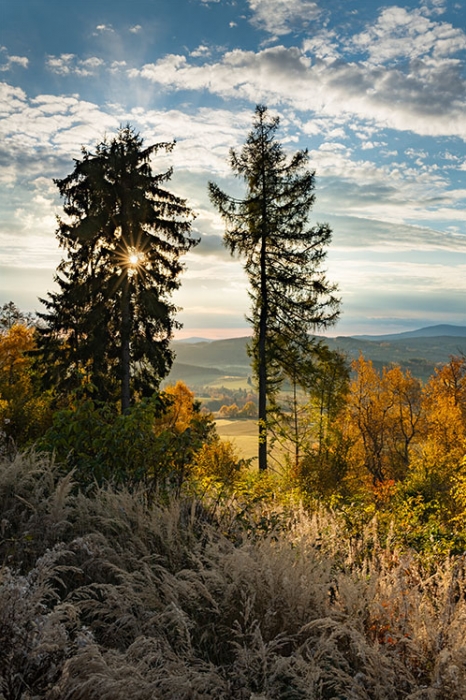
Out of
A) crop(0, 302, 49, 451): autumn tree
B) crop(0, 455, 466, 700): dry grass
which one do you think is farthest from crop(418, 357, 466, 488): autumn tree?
crop(0, 455, 466, 700): dry grass

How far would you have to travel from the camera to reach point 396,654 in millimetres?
2877

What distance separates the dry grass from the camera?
8.46 ft

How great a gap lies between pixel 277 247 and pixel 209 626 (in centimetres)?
1714

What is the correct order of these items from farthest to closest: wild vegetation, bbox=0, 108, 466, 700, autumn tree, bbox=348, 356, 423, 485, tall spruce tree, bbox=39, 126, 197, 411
A: autumn tree, bbox=348, 356, 423, 485 → tall spruce tree, bbox=39, 126, 197, 411 → wild vegetation, bbox=0, 108, 466, 700

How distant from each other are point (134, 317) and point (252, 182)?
23.4ft

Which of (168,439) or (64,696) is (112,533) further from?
(64,696)

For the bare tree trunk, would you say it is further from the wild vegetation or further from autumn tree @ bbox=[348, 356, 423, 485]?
autumn tree @ bbox=[348, 356, 423, 485]

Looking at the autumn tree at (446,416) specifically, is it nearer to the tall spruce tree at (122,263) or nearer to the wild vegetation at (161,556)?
the wild vegetation at (161,556)

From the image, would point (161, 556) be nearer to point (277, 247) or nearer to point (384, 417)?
point (277, 247)

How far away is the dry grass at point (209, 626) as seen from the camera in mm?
2578

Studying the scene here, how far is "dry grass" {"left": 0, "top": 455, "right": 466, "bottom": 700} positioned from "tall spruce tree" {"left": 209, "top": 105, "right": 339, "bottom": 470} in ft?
48.7

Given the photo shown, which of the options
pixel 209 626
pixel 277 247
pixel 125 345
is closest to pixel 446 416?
pixel 277 247

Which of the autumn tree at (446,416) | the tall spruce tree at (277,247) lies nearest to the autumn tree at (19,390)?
the tall spruce tree at (277,247)

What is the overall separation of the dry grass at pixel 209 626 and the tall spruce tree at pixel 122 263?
12970 millimetres
